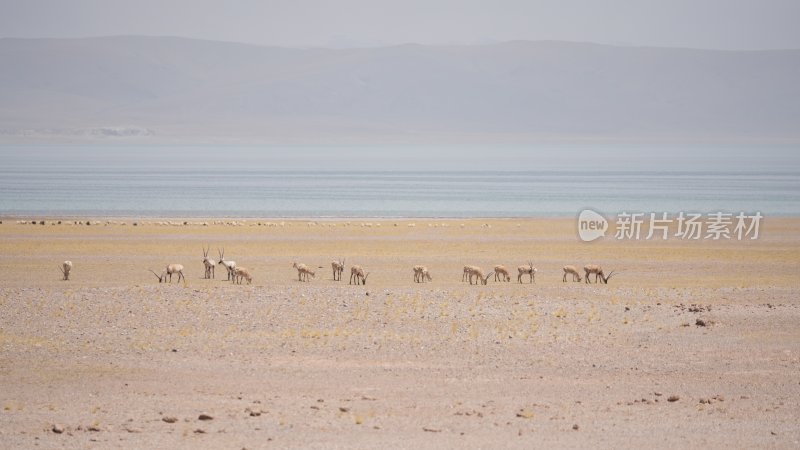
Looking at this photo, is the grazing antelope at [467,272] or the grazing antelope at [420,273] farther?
the grazing antelope at [420,273]

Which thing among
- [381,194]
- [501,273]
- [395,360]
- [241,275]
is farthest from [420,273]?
[381,194]

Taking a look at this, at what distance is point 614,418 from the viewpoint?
1385cm

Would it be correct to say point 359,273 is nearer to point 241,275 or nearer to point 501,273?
point 241,275

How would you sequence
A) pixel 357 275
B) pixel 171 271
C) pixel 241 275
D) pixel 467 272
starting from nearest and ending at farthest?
1. pixel 171 271
2. pixel 241 275
3. pixel 357 275
4. pixel 467 272

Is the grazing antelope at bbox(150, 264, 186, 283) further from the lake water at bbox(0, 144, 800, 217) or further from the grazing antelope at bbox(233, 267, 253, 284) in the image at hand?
the lake water at bbox(0, 144, 800, 217)

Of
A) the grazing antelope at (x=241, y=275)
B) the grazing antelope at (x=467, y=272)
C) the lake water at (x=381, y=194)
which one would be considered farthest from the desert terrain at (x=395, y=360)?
the lake water at (x=381, y=194)

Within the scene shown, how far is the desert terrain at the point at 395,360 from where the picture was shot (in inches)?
520

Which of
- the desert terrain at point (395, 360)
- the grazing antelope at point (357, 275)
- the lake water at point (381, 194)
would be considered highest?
the lake water at point (381, 194)

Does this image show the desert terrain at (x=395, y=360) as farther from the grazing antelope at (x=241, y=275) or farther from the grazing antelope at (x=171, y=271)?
the grazing antelope at (x=171, y=271)

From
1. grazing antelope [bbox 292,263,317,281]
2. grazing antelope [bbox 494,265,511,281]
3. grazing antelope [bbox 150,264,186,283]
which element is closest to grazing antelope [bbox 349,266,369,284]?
grazing antelope [bbox 292,263,317,281]

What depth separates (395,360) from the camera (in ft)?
56.1

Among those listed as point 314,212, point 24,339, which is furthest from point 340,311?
point 314,212

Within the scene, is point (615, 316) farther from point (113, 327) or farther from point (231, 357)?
point (113, 327)

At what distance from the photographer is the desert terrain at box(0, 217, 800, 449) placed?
43.3ft
